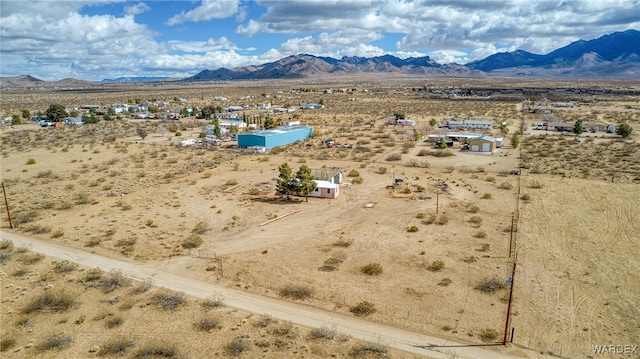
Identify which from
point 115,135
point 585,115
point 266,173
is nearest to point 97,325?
point 266,173

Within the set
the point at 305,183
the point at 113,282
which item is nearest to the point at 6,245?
the point at 113,282

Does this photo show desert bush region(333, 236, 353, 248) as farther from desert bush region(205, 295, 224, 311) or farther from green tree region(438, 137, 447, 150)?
green tree region(438, 137, 447, 150)

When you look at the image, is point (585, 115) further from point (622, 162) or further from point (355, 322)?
point (355, 322)

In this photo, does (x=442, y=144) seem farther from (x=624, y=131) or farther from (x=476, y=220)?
(x=624, y=131)

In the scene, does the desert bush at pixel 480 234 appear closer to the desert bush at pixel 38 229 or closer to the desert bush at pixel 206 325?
the desert bush at pixel 206 325

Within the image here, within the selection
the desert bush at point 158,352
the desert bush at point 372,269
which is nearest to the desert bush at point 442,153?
the desert bush at point 372,269

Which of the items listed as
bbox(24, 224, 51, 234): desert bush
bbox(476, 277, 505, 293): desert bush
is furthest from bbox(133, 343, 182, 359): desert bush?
bbox(24, 224, 51, 234): desert bush
